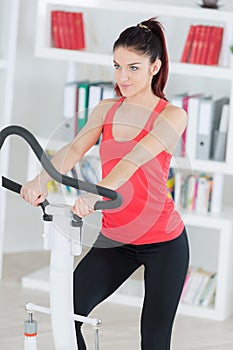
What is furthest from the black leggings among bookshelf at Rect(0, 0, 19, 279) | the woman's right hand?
bookshelf at Rect(0, 0, 19, 279)

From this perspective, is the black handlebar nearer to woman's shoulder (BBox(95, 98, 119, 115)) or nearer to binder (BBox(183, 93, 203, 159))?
woman's shoulder (BBox(95, 98, 119, 115))

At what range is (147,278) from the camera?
2.40 metres

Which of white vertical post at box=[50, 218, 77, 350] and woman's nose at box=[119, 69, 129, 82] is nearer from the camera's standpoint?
white vertical post at box=[50, 218, 77, 350]

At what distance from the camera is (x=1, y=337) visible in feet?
11.0

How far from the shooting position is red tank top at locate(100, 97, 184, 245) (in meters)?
2.27

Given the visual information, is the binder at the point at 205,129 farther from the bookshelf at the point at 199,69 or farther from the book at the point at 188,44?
the book at the point at 188,44

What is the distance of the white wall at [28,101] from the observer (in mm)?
4426

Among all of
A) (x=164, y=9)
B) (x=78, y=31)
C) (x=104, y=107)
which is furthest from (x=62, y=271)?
(x=78, y=31)

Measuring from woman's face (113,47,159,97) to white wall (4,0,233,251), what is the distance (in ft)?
6.79

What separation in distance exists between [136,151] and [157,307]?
475 mm

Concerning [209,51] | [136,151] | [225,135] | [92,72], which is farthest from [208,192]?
[136,151]

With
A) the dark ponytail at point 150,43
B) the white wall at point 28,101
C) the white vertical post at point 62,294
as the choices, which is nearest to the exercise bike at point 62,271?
the white vertical post at point 62,294

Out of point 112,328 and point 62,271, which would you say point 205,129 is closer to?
point 112,328

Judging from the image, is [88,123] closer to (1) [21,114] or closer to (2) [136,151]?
(2) [136,151]
